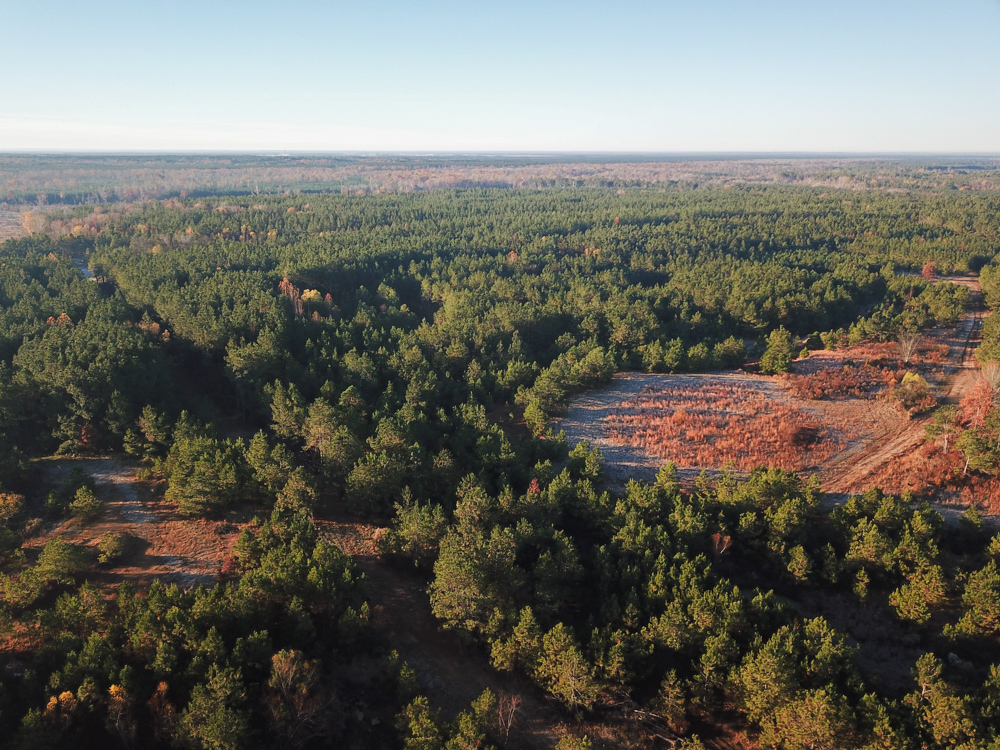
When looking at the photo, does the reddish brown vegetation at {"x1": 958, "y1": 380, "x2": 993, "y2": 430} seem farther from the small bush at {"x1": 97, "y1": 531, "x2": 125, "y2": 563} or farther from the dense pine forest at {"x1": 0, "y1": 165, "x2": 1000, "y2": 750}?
the small bush at {"x1": 97, "y1": 531, "x2": 125, "y2": 563}

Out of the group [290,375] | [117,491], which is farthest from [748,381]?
[117,491]

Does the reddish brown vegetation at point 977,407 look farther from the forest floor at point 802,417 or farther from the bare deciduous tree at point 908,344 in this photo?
the bare deciduous tree at point 908,344

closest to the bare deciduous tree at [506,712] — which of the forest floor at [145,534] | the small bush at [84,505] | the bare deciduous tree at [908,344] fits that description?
the forest floor at [145,534]

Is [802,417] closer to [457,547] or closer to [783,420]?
[783,420]

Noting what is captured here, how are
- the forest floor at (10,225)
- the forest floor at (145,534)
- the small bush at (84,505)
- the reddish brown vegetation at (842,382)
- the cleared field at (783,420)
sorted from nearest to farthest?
the forest floor at (145,534), the small bush at (84,505), the cleared field at (783,420), the reddish brown vegetation at (842,382), the forest floor at (10,225)

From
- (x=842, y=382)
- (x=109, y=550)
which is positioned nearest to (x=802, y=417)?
(x=842, y=382)
